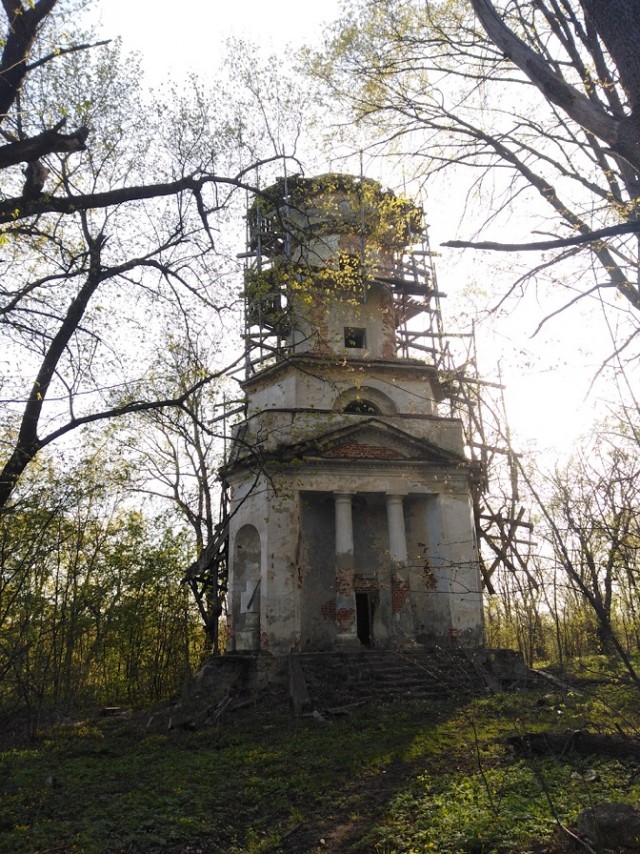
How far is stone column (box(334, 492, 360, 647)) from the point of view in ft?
49.8

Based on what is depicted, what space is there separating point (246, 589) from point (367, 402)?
20.8 ft

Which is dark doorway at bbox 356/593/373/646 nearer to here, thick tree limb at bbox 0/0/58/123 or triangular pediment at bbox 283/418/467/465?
triangular pediment at bbox 283/418/467/465

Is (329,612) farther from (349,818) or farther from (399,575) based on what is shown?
(349,818)

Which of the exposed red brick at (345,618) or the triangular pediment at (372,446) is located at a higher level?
the triangular pediment at (372,446)

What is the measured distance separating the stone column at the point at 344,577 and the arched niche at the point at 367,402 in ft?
10.1

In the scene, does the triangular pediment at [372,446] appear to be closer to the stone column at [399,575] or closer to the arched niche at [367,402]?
the stone column at [399,575]

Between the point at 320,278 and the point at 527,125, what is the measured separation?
11.5ft

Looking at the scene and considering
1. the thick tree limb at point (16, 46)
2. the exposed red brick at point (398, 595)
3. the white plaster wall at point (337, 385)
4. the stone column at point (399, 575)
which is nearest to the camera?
the thick tree limb at point (16, 46)

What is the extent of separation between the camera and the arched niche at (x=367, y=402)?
18.3 m

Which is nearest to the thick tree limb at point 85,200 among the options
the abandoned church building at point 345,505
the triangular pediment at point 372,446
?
the abandoned church building at point 345,505

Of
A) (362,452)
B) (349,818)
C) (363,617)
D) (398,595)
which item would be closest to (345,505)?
(362,452)

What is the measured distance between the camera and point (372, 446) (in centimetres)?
1692

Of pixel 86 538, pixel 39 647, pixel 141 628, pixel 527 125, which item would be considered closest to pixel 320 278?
pixel 527 125

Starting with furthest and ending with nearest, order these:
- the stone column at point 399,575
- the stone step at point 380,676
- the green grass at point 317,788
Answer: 1. the stone column at point 399,575
2. the stone step at point 380,676
3. the green grass at point 317,788
